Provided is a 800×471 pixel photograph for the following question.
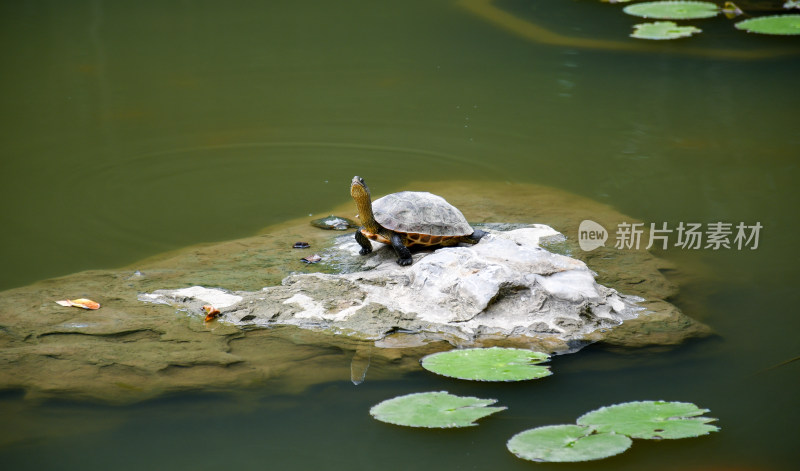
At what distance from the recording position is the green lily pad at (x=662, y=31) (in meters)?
8.73

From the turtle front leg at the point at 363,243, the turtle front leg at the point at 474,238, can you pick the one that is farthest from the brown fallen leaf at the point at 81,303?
the turtle front leg at the point at 474,238

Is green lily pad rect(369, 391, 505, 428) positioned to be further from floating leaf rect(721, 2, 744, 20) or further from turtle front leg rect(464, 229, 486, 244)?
floating leaf rect(721, 2, 744, 20)

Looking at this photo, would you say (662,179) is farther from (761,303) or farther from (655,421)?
(655,421)

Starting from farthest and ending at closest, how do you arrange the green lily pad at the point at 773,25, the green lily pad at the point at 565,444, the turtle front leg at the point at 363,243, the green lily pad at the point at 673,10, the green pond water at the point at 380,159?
1. the green lily pad at the point at 673,10
2. the green lily pad at the point at 773,25
3. the turtle front leg at the point at 363,243
4. the green pond water at the point at 380,159
5. the green lily pad at the point at 565,444

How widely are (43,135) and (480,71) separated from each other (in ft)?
13.9

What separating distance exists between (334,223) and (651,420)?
2.44m

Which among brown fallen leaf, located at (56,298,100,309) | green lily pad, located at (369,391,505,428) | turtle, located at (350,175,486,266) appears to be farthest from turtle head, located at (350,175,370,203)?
brown fallen leaf, located at (56,298,100,309)

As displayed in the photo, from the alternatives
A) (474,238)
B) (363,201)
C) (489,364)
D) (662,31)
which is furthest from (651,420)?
(662,31)

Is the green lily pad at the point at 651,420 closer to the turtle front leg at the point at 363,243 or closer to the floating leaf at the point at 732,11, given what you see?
the turtle front leg at the point at 363,243

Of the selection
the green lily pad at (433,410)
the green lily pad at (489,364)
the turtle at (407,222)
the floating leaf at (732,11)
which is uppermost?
the floating leaf at (732,11)

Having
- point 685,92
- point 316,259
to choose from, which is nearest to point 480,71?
point 685,92

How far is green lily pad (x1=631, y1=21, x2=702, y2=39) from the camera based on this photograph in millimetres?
8727

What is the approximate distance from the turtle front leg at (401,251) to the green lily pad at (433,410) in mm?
944

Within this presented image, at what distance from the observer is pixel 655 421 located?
2775mm
